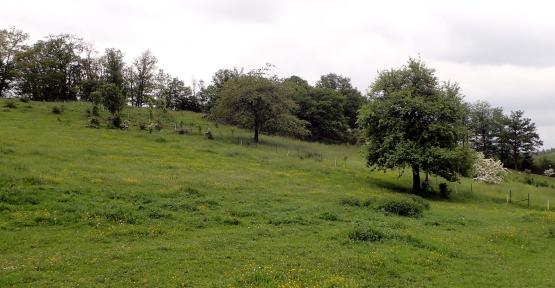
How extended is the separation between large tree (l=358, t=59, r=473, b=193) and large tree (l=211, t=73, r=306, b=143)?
21974 millimetres

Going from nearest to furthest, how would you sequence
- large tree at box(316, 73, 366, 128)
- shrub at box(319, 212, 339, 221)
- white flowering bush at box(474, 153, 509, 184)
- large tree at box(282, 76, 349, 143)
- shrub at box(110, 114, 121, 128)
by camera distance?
shrub at box(319, 212, 339, 221), white flowering bush at box(474, 153, 509, 184), shrub at box(110, 114, 121, 128), large tree at box(282, 76, 349, 143), large tree at box(316, 73, 366, 128)

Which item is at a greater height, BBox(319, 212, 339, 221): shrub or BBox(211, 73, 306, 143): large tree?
BBox(211, 73, 306, 143): large tree

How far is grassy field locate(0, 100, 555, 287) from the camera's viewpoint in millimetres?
15155

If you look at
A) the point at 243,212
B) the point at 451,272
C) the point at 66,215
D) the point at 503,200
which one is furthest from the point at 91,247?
the point at 503,200

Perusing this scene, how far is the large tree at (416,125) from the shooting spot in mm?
39625

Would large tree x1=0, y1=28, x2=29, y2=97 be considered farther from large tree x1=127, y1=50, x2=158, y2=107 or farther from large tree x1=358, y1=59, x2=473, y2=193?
large tree x1=358, y1=59, x2=473, y2=193

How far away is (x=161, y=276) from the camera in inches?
572

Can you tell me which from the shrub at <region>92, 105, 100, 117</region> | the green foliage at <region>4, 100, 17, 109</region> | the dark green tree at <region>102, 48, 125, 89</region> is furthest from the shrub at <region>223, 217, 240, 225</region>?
the dark green tree at <region>102, 48, 125, 89</region>

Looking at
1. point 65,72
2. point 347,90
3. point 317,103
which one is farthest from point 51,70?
point 347,90

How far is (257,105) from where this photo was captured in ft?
213

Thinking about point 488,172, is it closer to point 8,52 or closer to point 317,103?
point 317,103

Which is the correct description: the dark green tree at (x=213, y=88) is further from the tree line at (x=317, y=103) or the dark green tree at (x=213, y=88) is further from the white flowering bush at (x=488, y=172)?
the white flowering bush at (x=488, y=172)

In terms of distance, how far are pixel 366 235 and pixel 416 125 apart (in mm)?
23891

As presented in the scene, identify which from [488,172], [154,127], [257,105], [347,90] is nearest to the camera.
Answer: [488,172]
